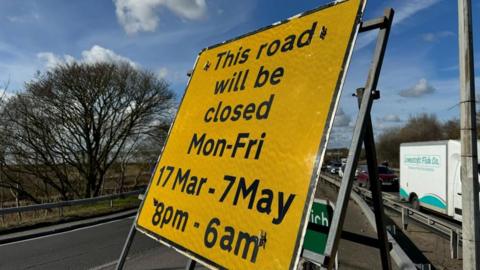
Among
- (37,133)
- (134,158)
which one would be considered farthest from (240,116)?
(134,158)

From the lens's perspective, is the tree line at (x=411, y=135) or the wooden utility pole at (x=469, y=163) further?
the tree line at (x=411, y=135)

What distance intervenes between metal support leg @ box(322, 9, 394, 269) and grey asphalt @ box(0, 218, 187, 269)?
588cm

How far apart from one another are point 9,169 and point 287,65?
80.3 ft

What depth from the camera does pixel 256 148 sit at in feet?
7.39

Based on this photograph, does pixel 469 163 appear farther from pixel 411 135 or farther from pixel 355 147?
pixel 411 135

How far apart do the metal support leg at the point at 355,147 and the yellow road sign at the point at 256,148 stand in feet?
0.47

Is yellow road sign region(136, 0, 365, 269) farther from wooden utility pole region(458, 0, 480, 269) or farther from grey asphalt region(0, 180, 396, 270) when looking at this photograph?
grey asphalt region(0, 180, 396, 270)

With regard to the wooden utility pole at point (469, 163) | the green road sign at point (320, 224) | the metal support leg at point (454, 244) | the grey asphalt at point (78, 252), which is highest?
the wooden utility pole at point (469, 163)

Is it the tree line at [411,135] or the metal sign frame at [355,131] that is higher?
the tree line at [411,135]

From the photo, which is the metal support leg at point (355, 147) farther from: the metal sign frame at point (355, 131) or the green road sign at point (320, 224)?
the green road sign at point (320, 224)

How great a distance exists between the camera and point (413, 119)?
7875cm

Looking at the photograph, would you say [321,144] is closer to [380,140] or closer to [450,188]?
[450,188]

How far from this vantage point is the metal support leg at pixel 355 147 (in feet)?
5.61

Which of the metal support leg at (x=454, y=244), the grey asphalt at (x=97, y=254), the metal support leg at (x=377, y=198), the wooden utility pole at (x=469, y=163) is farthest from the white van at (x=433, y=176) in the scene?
the metal support leg at (x=377, y=198)
